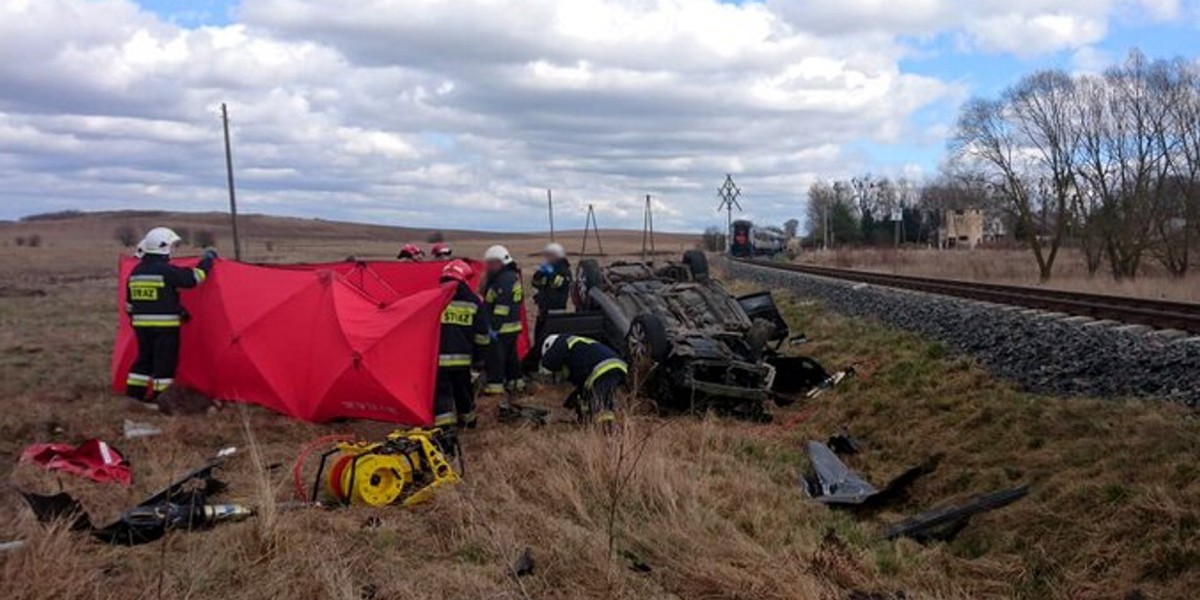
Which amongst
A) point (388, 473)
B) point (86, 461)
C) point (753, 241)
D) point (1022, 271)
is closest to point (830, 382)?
point (388, 473)

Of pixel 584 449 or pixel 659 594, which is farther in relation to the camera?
pixel 584 449

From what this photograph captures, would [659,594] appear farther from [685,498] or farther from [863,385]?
[863,385]

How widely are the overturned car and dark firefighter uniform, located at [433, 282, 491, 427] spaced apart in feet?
5.04

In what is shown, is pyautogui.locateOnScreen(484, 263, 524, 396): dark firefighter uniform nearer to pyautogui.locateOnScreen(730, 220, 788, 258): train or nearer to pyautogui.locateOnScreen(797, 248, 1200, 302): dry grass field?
pyautogui.locateOnScreen(797, 248, 1200, 302): dry grass field

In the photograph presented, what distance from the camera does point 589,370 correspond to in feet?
28.2

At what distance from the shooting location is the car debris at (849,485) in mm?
7250

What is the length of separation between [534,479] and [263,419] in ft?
12.2

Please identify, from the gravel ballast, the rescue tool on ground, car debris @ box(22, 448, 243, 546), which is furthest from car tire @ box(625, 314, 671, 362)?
car debris @ box(22, 448, 243, 546)

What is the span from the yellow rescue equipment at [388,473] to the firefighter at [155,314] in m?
4.15

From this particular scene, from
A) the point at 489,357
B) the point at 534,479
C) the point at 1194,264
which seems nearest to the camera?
the point at 534,479

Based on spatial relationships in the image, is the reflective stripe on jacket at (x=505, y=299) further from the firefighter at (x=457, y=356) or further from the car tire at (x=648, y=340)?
the car tire at (x=648, y=340)

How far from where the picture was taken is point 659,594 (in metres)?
4.70

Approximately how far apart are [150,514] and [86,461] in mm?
1923

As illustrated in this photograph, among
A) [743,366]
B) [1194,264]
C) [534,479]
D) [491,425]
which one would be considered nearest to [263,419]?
[491,425]
